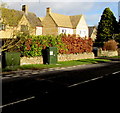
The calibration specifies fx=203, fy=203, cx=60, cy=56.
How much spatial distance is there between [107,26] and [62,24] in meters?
13.5

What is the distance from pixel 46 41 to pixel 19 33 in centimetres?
→ 534

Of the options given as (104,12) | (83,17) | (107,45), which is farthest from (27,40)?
(104,12)

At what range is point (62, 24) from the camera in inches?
1933

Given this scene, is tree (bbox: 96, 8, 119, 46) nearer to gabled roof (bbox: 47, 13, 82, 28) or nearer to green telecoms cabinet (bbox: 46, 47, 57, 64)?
gabled roof (bbox: 47, 13, 82, 28)

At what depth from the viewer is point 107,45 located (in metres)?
49.0

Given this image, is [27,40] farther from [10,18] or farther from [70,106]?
[70,106]

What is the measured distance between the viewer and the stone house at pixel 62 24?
4831 centimetres

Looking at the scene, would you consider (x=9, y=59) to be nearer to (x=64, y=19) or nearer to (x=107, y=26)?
(x=64, y=19)

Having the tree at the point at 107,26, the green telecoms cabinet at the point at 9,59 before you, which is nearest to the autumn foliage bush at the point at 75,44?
the green telecoms cabinet at the point at 9,59

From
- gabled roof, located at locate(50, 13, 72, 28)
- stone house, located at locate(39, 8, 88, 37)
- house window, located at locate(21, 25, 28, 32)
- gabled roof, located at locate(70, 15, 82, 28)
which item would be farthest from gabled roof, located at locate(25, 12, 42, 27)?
house window, located at locate(21, 25, 28, 32)

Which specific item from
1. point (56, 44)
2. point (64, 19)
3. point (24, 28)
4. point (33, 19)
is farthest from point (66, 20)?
point (24, 28)

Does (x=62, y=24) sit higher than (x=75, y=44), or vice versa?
(x=62, y=24)

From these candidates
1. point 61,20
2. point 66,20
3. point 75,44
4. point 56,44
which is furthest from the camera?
point 66,20

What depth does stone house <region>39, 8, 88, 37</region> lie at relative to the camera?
159 ft
